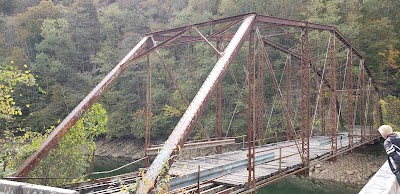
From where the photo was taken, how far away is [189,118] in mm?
4492

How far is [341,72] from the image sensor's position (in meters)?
23.2

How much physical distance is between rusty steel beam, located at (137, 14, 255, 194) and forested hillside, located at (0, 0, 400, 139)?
1030cm

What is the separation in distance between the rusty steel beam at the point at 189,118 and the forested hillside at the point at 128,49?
10.3 metres

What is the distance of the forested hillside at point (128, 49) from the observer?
22.4 metres

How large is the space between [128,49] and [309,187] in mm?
24362

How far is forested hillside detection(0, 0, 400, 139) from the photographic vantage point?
73.5 feet

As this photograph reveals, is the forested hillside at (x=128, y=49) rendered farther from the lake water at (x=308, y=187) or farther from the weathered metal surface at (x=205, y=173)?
the weathered metal surface at (x=205, y=173)

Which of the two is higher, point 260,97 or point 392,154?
point 260,97

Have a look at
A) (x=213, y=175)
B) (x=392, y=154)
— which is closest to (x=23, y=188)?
(x=213, y=175)

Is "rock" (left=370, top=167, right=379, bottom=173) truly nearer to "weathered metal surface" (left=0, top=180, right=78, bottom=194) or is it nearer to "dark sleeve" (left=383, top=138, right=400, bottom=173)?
"dark sleeve" (left=383, top=138, right=400, bottom=173)

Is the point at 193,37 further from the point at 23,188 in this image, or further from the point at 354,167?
the point at 354,167

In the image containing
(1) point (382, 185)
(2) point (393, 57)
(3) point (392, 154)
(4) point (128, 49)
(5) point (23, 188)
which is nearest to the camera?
(5) point (23, 188)

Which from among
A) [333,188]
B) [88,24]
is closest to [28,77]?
[333,188]

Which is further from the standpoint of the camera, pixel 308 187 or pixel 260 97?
pixel 308 187
